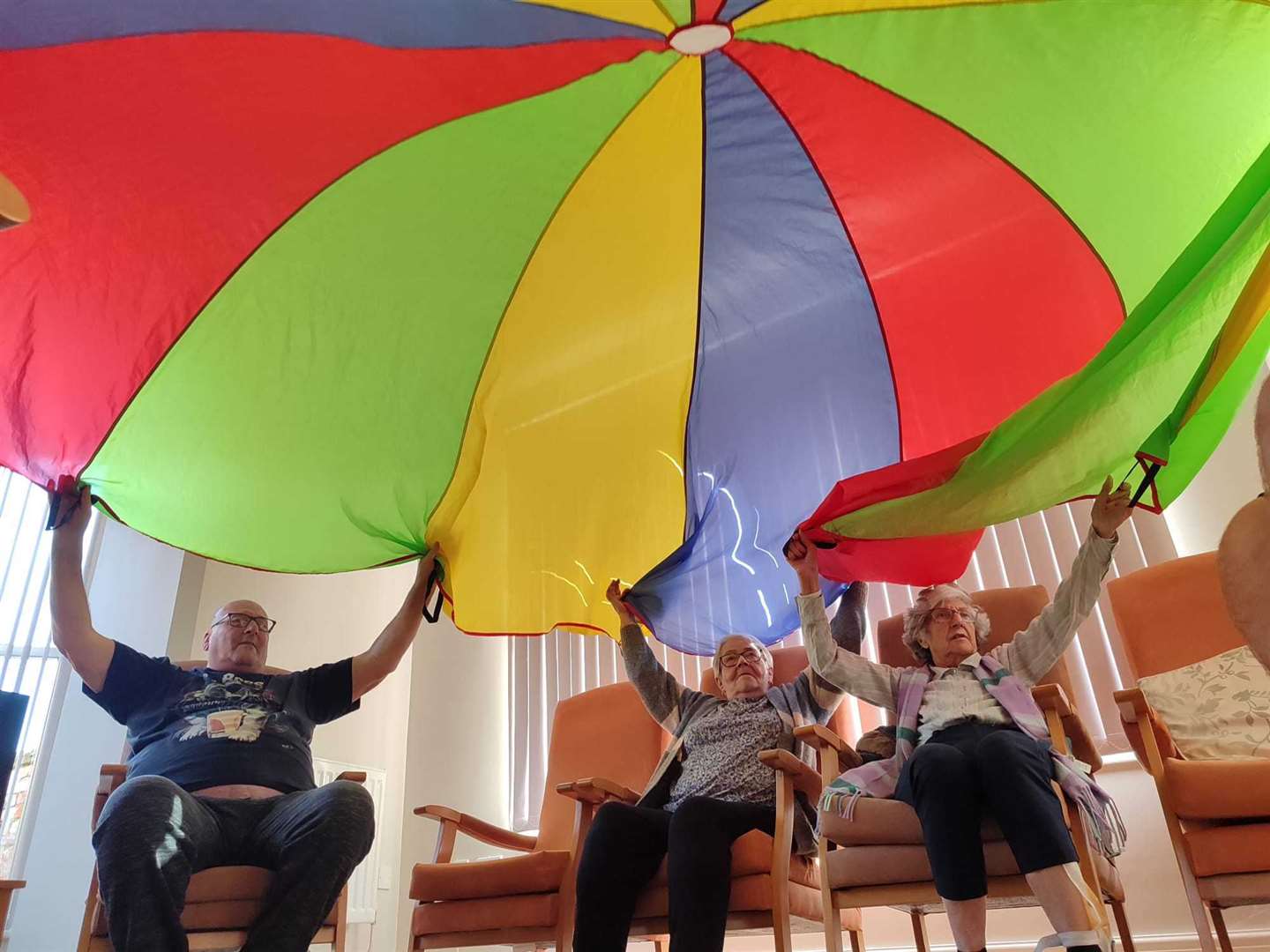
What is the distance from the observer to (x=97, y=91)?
2096 mm

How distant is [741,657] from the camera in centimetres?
286

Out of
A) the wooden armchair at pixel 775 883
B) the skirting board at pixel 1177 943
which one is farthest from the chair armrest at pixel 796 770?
the skirting board at pixel 1177 943

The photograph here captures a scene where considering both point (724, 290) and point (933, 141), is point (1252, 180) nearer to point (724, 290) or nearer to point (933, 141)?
point (933, 141)

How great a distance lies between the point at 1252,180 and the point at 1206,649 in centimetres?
155

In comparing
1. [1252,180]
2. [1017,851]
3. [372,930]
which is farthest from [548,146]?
[372,930]

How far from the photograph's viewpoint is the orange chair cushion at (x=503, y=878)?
2.59 m

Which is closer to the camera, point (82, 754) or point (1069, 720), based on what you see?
point (1069, 720)

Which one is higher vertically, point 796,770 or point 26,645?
point 26,645

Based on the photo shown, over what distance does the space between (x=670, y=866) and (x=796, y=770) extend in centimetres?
37

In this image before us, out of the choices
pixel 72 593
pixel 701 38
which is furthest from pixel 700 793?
pixel 701 38

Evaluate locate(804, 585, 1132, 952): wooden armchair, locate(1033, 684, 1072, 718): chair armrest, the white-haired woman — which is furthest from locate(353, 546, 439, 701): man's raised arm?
locate(1033, 684, 1072, 718): chair armrest

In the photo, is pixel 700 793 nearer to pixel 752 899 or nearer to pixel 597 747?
pixel 752 899

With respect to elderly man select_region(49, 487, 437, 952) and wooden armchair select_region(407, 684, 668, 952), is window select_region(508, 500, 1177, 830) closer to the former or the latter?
wooden armchair select_region(407, 684, 668, 952)

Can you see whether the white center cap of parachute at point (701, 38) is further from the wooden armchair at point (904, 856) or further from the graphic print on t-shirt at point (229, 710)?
the graphic print on t-shirt at point (229, 710)
